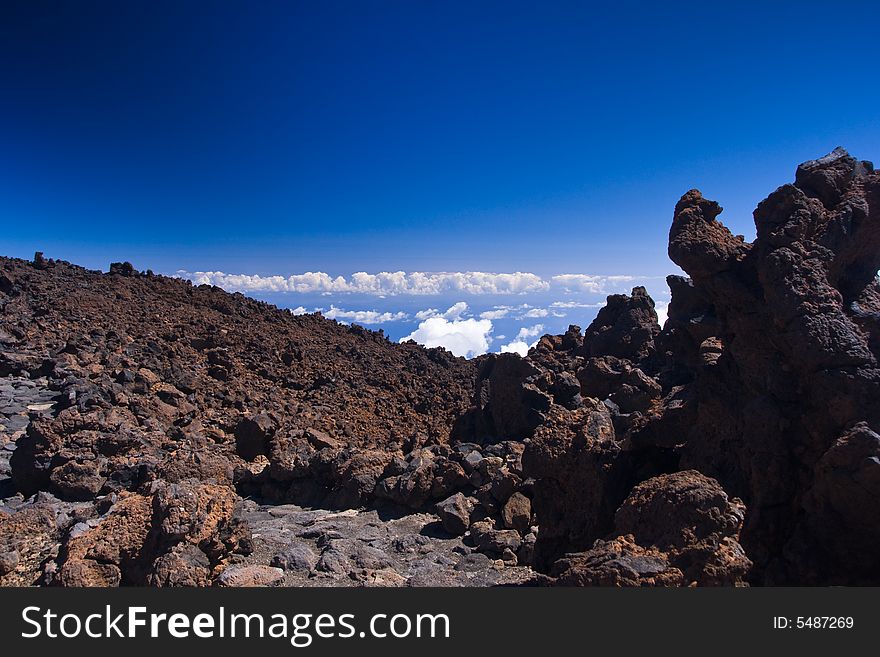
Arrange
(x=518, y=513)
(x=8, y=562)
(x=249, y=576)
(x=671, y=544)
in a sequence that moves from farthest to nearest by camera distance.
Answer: (x=518, y=513), (x=249, y=576), (x=8, y=562), (x=671, y=544)

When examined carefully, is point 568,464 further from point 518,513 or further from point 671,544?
point 671,544

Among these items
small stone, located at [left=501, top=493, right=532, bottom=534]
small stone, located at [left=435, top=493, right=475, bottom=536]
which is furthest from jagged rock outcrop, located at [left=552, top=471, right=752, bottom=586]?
small stone, located at [left=435, top=493, right=475, bottom=536]

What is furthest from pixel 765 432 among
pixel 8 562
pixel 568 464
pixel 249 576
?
pixel 8 562

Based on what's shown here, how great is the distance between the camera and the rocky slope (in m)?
6.45

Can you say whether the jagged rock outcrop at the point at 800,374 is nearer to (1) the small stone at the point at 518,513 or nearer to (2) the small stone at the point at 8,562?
(1) the small stone at the point at 518,513

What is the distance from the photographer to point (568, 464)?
343 inches

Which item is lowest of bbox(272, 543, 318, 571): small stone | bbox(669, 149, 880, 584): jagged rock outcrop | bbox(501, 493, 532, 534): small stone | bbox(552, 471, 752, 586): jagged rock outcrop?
bbox(272, 543, 318, 571): small stone

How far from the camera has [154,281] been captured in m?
35.4

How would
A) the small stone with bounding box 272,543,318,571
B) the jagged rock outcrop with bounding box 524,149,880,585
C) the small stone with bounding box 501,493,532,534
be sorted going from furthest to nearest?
the small stone with bounding box 501,493,532,534 < the small stone with bounding box 272,543,318,571 < the jagged rock outcrop with bounding box 524,149,880,585

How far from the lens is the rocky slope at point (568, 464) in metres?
6.45

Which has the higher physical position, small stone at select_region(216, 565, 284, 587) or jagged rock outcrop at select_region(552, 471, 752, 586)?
jagged rock outcrop at select_region(552, 471, 752, 586)

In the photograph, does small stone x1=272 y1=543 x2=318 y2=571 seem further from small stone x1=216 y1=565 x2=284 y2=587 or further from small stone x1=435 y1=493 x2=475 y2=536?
small stone x1=435 y1=493 x2=475 y2=536

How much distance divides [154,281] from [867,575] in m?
36.8

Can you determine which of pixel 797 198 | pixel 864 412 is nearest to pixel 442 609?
pixel 864 412
